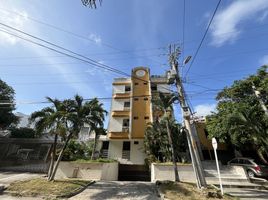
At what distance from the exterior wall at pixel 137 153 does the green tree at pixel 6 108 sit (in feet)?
58.1

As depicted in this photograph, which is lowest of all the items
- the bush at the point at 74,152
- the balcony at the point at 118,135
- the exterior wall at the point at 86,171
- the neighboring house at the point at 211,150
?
the exterior wall at the point at 86,171

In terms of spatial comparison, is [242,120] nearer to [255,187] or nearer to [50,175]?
[255,187]

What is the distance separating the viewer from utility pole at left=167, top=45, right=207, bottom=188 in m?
8.91

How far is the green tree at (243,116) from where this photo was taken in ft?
38.2

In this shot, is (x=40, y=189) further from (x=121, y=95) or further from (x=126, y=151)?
(x=121, y=95)

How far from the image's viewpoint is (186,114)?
33.2 feet

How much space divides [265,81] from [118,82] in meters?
17.4

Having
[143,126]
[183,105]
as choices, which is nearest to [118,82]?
[143,126]

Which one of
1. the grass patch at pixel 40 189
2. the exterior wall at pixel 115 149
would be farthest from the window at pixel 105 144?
the grass patch at pixel 40 189

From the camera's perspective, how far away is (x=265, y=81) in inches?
556

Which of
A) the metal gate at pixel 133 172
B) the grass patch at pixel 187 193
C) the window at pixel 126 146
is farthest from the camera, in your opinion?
the window at pixel 126 146

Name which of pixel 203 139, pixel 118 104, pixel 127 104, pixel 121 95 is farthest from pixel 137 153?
pixel 203 139

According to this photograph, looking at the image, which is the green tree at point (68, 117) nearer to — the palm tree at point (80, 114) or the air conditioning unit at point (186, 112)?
the palm tree at point (80, 114)

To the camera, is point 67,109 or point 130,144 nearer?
point 67,109
